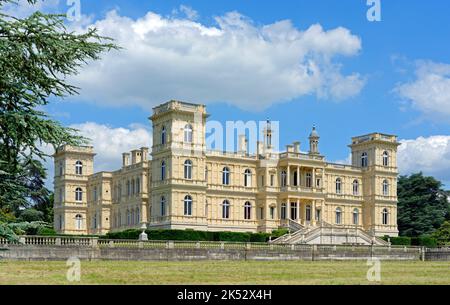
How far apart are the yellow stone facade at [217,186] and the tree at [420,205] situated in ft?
25.7

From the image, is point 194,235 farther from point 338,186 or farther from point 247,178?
point 338,186

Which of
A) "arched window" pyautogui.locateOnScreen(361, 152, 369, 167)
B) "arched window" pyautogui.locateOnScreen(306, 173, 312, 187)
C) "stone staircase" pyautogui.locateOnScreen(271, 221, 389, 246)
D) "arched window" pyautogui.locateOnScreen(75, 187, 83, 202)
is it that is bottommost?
"stone staircase" pyautogui.locateOnScreen(271, 221, 389, 246)

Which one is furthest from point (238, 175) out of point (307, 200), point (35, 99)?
point (35, 99)

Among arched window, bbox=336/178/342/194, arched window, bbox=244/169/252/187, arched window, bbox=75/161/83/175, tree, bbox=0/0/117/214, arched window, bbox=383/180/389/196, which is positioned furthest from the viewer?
arched window, bbox=75/161/83/175

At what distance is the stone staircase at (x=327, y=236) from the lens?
5922 centimetres

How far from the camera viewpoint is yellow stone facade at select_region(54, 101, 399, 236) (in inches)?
2409

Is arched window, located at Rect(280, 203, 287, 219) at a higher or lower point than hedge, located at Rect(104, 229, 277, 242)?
higher

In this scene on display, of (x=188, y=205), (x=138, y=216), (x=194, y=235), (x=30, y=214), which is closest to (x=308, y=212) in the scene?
(x=188, y=205)

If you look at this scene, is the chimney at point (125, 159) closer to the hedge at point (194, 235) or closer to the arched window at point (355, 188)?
the hedge at point (194, 235)

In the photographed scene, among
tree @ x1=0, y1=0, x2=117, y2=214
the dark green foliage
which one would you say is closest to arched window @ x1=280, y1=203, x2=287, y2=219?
the dark green foliage

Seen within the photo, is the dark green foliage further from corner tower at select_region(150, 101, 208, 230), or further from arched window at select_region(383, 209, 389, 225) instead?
arched window at select_region(383, 209, 389, 225)

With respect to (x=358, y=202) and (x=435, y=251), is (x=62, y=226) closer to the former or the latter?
(x=358, y=202)

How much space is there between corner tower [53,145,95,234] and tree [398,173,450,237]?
35.0 metres
